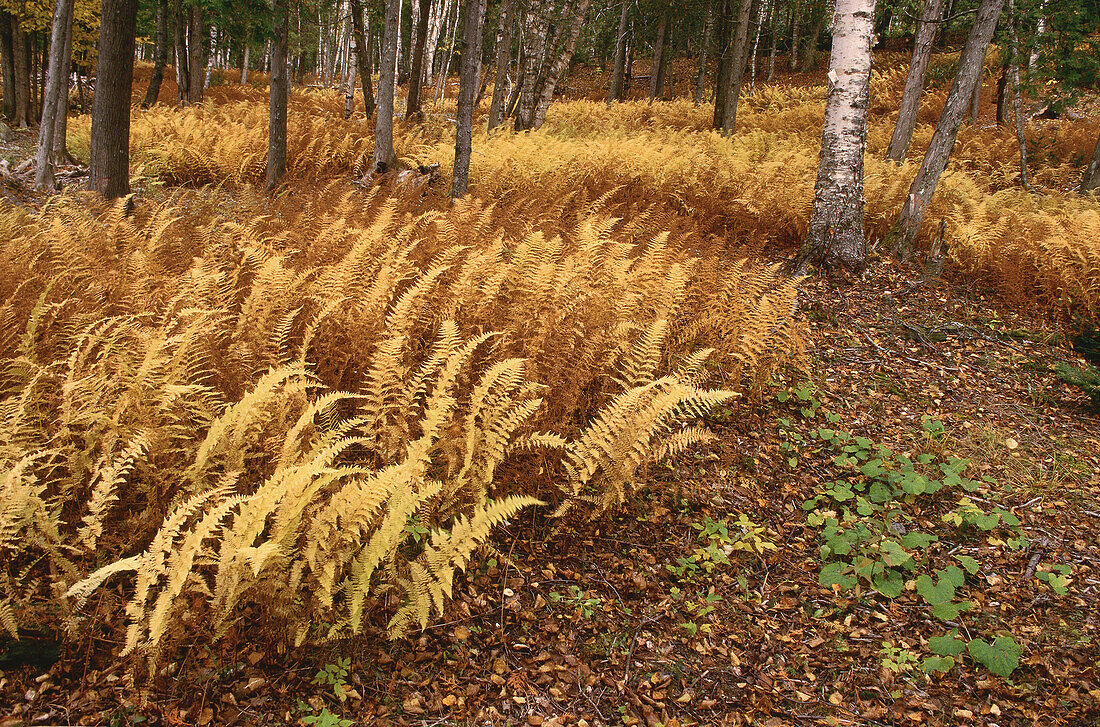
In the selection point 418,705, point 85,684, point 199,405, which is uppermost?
point 199,405

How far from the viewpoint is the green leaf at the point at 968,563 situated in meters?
2.90

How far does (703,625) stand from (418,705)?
1.27 meters

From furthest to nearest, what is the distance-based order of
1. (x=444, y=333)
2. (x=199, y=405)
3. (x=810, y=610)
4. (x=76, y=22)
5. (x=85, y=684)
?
(x=76, y=22)
(x=444, y=333)
(x=810, y=610)
(x=199, y=405)
(x=85, y=684)

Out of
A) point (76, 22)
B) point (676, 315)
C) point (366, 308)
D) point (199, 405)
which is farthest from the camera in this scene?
point (76, 22)

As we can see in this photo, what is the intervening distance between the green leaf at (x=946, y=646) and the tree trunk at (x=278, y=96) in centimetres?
796

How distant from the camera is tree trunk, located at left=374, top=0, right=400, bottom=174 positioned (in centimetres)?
846

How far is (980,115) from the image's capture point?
16703 mm

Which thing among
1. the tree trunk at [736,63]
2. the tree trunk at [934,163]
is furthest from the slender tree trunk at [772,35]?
the tree trunk at [934,163]

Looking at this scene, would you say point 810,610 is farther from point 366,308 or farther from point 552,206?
point 552,206

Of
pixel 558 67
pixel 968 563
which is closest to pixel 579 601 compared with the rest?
pixel 968 563

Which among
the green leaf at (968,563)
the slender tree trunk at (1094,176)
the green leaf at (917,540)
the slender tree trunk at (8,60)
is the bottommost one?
the green leaf at (968,563)

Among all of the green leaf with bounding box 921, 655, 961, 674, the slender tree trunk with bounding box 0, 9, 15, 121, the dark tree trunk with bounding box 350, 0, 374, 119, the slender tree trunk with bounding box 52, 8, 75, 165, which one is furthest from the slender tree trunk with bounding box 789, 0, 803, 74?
the green leaf with bounding box 921, 655, 961, 674

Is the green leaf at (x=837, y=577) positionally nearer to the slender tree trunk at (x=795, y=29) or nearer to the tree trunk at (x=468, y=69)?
the tree trunk at (x=468, y=69)

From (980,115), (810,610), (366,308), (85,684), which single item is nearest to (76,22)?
(366,308)
